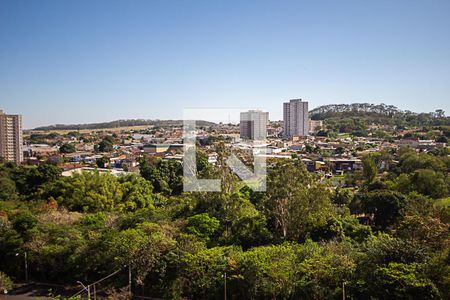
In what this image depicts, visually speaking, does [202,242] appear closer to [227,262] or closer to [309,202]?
[227,262]

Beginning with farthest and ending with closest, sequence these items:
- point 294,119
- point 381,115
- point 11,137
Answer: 1. point 381,115
2. point 294,119
3. point 11,137

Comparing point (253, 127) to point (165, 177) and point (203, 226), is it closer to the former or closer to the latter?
point (165, 177)

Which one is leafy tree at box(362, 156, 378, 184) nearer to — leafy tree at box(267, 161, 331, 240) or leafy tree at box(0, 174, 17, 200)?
leafy tree at box(267, 161, 331, 240)

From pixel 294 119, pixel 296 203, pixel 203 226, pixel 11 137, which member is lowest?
pixel 203 226

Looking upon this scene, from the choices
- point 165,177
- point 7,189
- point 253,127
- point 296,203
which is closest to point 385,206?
point 296,203

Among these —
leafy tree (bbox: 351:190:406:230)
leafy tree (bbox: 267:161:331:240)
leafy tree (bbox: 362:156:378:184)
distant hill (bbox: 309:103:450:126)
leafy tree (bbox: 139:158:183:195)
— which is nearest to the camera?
leafy tree (bbox: 267:161:331:240)

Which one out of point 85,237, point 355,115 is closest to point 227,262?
point 85,237

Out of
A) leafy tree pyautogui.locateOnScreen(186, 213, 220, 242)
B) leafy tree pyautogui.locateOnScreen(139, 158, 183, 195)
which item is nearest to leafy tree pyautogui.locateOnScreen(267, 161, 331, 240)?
leafy tree pyautogui.locateOnScreen(186, 213, 220, 242)
